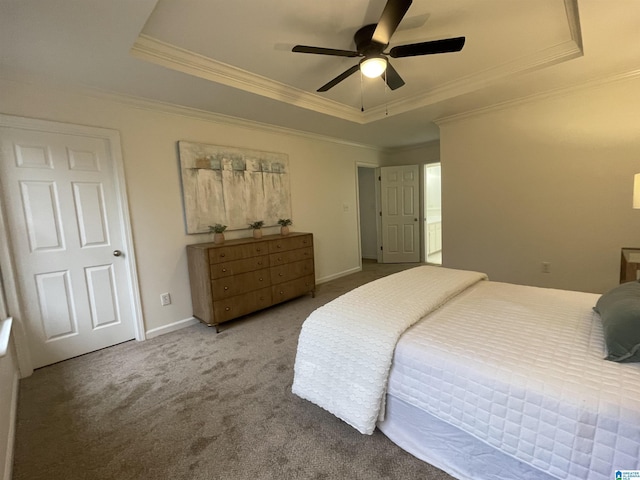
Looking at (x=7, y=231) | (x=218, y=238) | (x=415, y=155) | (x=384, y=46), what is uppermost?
(x=384, y=46)

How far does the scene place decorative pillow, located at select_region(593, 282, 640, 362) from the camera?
104 cm

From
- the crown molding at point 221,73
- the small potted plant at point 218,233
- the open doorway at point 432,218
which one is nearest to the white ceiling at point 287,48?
the crown molding at point 221,73

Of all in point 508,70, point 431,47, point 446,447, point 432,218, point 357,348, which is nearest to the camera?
point 446,447

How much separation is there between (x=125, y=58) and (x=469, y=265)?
4.16m

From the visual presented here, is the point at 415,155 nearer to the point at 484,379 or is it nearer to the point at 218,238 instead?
the point at 218,238

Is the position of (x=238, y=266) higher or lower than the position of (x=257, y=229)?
lower

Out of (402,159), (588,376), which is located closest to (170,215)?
(588,376)

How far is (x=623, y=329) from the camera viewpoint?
1082 mm

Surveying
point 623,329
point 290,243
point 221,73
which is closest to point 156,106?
point 221,73

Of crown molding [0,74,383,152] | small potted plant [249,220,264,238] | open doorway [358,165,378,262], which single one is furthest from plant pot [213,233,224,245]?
open doorway [358,165,378,262]

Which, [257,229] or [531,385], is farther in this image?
[257,229]

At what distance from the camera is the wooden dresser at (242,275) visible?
9.34 ft

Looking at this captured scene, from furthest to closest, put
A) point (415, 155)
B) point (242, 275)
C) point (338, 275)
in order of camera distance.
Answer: point (415, 155) < point (338, 275) < point (242, 275)

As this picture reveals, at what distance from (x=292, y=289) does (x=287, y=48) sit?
2.56 metres
